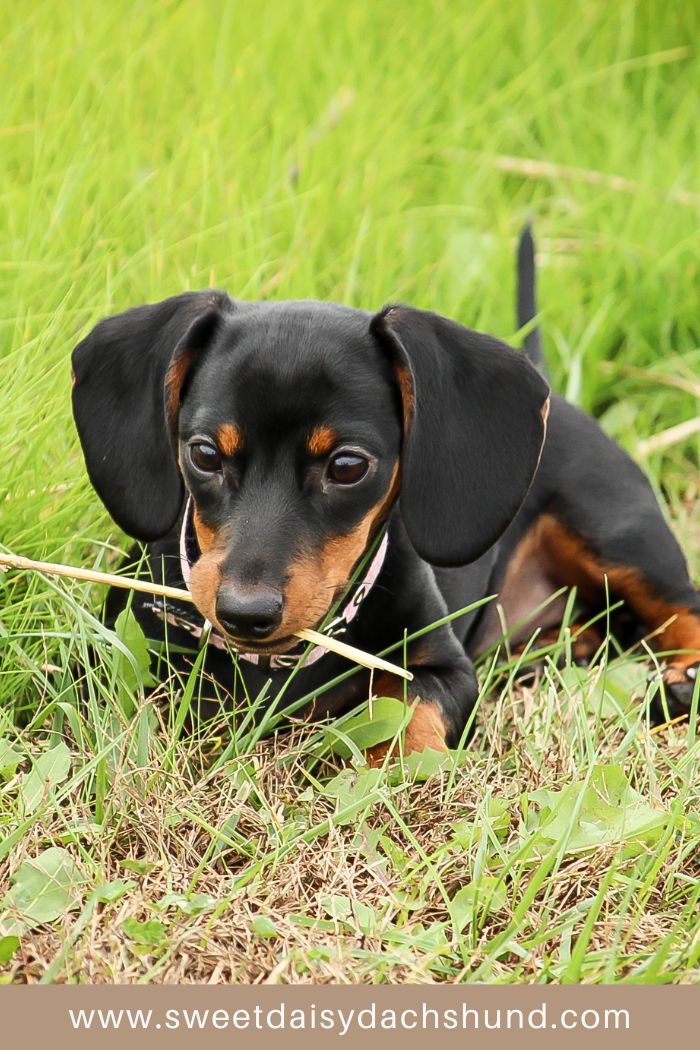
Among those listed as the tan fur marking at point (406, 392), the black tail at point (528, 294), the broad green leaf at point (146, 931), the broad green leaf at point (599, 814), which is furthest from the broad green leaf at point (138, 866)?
the black tail at point (528, 294)

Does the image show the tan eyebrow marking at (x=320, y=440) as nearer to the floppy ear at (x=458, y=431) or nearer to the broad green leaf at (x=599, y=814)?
the floppy ear at (x=458, y=431)

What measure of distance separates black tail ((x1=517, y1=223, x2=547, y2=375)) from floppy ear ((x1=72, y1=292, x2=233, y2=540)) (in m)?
1.45

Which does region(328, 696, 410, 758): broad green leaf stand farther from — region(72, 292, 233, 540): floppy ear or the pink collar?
region(72, 292, 233, 540): floppy ear

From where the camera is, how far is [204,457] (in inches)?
101

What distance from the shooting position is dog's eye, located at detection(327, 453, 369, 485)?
2.54 meters

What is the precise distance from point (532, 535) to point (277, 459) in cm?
145

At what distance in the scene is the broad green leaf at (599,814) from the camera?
2.35 metres

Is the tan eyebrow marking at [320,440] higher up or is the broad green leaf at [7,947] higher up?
the tan eyebrow marking at [320,440]

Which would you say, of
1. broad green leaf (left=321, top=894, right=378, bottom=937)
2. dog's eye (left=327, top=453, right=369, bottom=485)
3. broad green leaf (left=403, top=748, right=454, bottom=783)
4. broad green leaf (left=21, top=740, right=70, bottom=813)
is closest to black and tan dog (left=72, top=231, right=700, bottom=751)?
dog's eye (left=327, top=453, right=369, bottom=485)

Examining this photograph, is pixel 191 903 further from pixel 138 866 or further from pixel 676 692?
pixel 676 692

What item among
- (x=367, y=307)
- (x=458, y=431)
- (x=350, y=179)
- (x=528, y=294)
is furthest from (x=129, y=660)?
(x=350, y=179)

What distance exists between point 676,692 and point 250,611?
1.50 metres

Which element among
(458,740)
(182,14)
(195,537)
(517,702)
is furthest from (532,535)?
(182,14)

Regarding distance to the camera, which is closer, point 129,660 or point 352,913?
point 352,913
